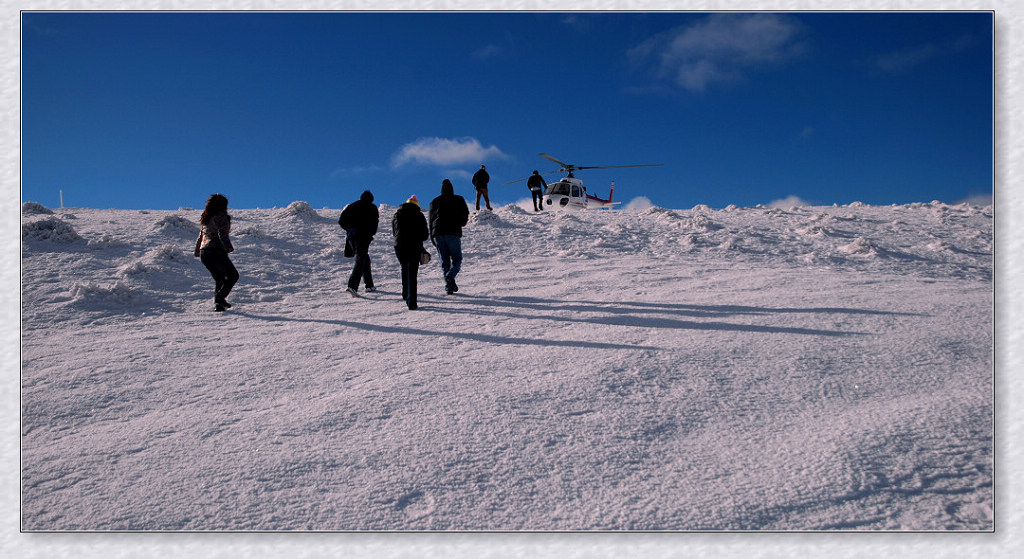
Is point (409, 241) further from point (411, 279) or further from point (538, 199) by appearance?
point (538, 199)

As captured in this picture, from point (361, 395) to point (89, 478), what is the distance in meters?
1.68

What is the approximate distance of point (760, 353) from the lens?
4.83m

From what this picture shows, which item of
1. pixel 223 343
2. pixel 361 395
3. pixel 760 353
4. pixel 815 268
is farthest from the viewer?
pixel 815 268

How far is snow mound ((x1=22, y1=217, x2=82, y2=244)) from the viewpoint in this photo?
389 inches

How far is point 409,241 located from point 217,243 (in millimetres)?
2732

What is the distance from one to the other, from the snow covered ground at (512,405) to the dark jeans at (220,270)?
0.49 meters

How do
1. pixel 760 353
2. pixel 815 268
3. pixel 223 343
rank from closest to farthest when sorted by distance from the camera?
pixel 760 353
pixel 223 343
pixel 815 268

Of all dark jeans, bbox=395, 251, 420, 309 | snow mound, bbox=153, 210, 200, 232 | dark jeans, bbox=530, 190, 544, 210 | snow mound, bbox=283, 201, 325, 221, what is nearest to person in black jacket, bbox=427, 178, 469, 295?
dark jeans, bbox=395, 251, 420, 309

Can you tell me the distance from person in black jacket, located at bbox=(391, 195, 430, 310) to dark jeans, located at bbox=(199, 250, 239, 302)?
2456mm

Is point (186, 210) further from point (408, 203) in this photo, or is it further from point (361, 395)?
point (361, 395)

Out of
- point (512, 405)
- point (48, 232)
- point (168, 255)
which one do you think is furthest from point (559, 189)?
point (512, 405)

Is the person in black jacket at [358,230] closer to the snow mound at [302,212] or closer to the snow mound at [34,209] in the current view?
the snow mound at [302,212]

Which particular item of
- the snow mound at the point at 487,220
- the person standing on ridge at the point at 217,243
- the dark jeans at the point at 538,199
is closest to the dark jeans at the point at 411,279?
the person standing on ridge at the point at 217,243

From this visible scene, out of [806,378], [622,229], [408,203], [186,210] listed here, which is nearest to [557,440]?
[806,378]
